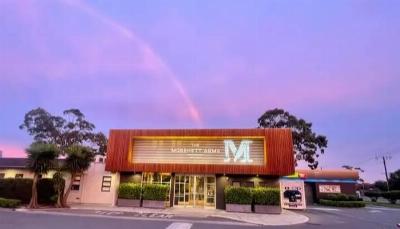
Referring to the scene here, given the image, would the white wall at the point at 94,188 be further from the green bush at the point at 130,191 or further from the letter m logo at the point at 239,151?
the letter m logo at the point at 239,151

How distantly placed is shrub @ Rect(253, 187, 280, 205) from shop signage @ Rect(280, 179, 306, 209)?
723cm

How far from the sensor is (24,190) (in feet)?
75.9

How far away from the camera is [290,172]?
2259cm

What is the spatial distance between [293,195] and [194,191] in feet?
33.2

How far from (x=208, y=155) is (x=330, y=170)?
75.2 feet

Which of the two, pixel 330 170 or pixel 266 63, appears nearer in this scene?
pixel 266 63

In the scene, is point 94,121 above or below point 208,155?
above

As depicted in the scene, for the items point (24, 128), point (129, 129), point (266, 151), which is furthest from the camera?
point (24, 128)

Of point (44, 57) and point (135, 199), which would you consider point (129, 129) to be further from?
point (44, 57)

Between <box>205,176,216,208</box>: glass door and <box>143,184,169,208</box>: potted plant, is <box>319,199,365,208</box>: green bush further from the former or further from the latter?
<box>143,184,169,208</box>: potted plant

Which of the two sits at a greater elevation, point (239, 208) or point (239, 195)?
point (239, 195)

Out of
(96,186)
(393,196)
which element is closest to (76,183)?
(96,186)

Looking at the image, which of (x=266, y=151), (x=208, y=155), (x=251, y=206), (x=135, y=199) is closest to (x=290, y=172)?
(x=266, y=151)

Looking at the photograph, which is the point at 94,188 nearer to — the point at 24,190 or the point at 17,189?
the point at 24,190
